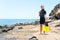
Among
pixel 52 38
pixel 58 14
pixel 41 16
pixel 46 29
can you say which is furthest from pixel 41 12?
→ pixel 58 14

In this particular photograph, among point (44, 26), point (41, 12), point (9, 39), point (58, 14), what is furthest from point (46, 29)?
point (58, 14)

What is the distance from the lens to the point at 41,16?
668 inches

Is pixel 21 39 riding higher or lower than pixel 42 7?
lower

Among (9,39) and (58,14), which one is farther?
(58,14)

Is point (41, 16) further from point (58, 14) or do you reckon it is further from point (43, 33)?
point (58, 14)

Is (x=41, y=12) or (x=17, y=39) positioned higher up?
(x=41, y=12)

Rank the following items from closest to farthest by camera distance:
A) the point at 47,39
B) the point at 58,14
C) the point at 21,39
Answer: the point at 47,39, the point at 21,39, the point at 58,14

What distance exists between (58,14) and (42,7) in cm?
1713

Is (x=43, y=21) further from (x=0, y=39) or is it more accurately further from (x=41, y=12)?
(x=0, y=39)

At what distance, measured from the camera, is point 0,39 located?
55.3 feet

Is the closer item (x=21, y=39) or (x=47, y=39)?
(x=47, y=39)

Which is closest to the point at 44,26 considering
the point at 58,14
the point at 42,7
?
the point at 42,7

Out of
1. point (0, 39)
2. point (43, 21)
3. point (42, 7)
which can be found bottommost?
point (0, 39)

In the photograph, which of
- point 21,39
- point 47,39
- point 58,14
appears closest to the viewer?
point 47,39
